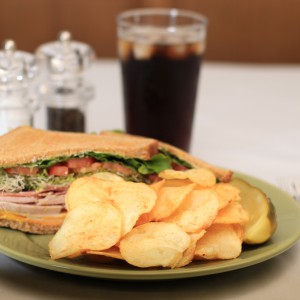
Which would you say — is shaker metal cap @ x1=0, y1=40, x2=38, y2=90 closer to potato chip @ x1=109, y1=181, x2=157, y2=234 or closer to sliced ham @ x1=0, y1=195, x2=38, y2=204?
sliced ham @ x1=0, y1=195, x2=38, y2=204

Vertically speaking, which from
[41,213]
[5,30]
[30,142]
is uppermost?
[30,142]

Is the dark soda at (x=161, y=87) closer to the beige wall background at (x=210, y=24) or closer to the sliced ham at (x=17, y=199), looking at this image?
the sliced ham at (x=17, y=199)

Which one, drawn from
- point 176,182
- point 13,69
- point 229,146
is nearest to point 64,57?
point 13,69

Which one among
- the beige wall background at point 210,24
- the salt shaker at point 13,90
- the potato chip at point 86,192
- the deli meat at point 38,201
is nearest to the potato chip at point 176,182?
the potato chip at point 86,192

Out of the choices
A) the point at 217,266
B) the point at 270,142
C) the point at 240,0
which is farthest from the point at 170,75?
the point at 240,0

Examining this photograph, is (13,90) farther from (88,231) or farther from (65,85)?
(88,231)

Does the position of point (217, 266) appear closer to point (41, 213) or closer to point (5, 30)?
point (41, 213)

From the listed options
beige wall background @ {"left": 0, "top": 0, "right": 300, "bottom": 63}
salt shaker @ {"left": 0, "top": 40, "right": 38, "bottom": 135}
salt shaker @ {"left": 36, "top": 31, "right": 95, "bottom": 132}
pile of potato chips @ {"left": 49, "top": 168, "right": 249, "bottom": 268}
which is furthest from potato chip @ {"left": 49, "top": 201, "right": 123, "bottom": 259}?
beige wall background @ {"left": 0, "top": 0, "right": 300, "bottom": 63}
